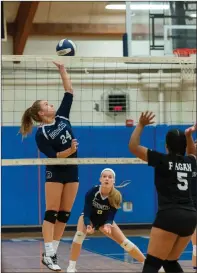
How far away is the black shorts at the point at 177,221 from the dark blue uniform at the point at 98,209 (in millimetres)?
2037

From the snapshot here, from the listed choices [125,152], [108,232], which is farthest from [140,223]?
[108,232]

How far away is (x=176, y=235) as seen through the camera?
15.5 feet

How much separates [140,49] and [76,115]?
78.0 inches

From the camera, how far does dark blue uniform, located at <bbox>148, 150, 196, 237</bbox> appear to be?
15.5 ft

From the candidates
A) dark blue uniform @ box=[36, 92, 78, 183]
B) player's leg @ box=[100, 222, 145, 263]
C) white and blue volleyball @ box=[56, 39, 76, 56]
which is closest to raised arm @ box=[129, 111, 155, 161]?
dark blue uniform @ box=[36, 92, 78, 183]

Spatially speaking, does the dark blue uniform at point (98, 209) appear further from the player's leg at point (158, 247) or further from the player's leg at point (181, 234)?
the player's leg at point (158, 247)

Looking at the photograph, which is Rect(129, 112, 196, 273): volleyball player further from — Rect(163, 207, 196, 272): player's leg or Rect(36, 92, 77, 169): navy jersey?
Rect(36, 92, 77, 169): navy jersey

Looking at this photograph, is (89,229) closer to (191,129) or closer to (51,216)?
(51,216)

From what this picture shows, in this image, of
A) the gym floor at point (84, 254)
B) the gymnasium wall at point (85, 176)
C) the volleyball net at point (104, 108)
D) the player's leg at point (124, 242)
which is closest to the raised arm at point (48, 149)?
the player's leg at point (124, 242)

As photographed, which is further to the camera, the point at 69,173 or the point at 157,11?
the point at 157,11

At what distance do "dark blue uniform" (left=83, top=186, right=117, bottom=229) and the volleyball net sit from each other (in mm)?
5140

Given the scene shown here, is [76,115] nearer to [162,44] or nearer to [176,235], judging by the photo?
[162,44]

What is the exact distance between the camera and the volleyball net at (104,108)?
12477mm

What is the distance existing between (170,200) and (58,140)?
5.61 ft
